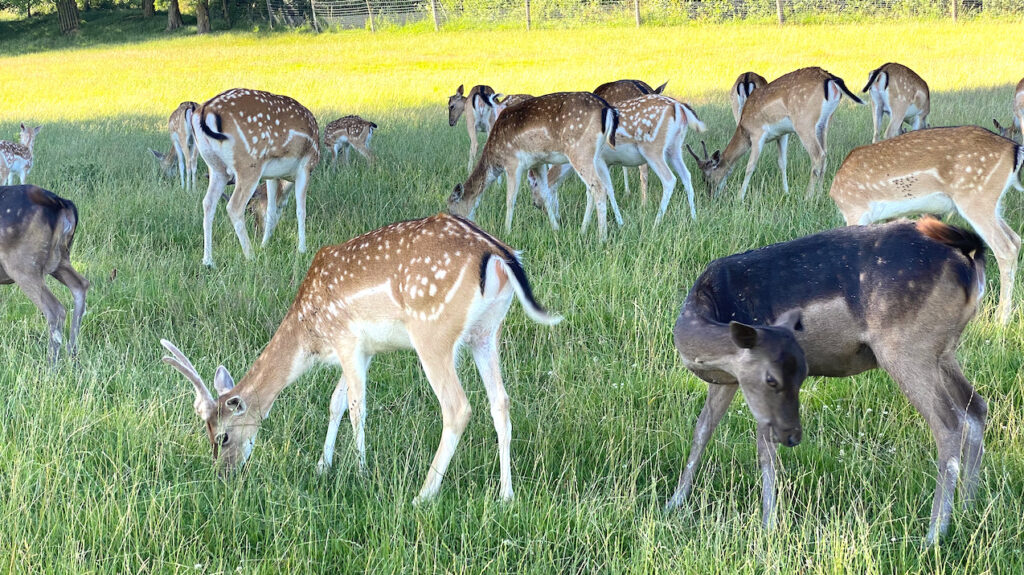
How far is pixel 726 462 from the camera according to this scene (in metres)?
3.98

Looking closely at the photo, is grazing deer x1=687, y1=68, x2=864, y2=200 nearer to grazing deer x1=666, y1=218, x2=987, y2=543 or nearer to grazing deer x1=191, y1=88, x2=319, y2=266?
grazing deer x1=191, y1=88, x2=319, y2=266

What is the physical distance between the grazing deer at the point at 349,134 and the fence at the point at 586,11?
20.7m

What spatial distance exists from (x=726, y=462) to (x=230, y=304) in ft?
11.0

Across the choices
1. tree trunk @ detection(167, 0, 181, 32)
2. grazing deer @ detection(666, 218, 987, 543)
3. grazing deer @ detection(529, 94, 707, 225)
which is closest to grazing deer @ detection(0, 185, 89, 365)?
grazing deer @ detection(666, 218, 987, 543)

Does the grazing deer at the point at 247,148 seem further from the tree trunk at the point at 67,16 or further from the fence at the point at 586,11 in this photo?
the tree trunk at the point at 67,16

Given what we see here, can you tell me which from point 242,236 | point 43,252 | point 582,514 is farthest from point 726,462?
point 242,236

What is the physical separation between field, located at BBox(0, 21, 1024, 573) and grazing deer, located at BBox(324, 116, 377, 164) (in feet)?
8.68

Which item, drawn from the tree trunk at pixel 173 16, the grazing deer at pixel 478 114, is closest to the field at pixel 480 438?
the grazing deer at pixel 478 114

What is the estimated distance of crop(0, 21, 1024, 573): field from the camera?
316 centimetres

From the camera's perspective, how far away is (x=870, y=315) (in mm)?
3416

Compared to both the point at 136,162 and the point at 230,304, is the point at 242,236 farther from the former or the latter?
the point at 136,162

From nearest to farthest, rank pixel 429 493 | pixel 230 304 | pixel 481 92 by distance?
pixel 429 493, pixel 230 304, pixel 481 92

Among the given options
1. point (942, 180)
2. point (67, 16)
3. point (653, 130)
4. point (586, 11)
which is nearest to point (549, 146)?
point (653, 130)

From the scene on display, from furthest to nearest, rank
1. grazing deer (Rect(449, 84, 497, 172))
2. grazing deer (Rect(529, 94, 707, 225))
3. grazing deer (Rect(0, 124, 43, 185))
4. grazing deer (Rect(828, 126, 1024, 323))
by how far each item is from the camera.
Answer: grazing deer (Rect(449, 84, 497, 172))
grazing deer (Rect(0, 124, 43, 185))
grazing deer (Rect(529, 94, 707, 225))
grazing deer (Rect(828, 126, 1024, 323))
